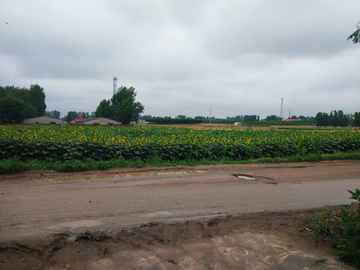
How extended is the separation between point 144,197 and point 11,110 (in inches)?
2412

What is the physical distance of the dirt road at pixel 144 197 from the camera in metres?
4.78

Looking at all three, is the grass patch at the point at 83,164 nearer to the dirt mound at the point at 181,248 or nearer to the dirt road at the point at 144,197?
the dirt road at the point at 144,197

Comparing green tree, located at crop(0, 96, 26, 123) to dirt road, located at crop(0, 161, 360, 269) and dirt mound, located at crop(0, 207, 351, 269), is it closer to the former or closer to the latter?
dirt road, located at crop(0, 161, 360, 269)

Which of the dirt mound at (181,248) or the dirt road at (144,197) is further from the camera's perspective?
the dirt road at (144,197)

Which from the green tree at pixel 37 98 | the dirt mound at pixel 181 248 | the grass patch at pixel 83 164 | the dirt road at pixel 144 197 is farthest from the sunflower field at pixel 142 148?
the green tree at pixel 37 98

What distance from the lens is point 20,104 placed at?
2226 inches

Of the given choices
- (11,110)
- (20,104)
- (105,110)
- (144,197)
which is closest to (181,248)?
(144,197)

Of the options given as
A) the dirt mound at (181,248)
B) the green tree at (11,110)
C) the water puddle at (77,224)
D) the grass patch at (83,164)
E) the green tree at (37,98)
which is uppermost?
the green tree at (37,98)

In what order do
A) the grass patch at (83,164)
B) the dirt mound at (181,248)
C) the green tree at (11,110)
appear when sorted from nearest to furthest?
the dirt mound at (181,248), the grass patch at (83,164), the green tree at (11,110)

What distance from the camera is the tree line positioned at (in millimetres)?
54531

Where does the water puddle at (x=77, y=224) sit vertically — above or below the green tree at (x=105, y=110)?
below

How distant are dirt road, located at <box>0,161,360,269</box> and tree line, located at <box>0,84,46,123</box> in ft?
185

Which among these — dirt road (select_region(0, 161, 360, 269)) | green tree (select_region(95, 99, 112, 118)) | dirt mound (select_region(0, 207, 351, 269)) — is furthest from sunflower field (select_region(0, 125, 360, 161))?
green tree (select_region(95, 99, 112, 118))

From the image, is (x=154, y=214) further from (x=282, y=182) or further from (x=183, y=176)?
(x=282, y=182)
